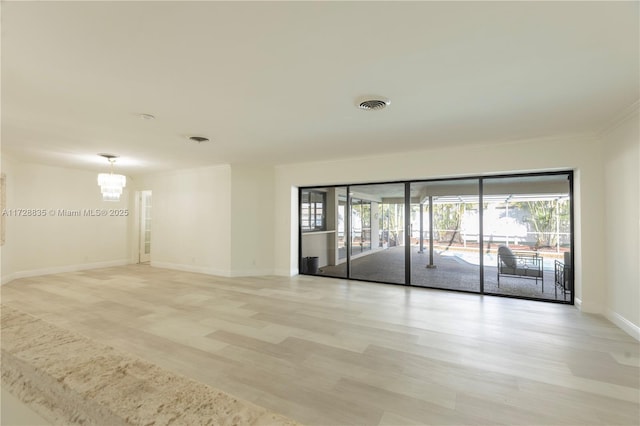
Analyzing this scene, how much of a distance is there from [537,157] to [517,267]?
8.30 feet

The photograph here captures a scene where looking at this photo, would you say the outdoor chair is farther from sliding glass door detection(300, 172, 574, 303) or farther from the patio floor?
the patio floor

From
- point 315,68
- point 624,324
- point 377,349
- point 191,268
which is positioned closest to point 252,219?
point 191,268

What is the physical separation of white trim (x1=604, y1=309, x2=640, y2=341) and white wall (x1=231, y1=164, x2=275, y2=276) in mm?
5826

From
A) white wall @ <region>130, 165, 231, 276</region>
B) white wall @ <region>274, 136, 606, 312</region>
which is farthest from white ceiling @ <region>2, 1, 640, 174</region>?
white wall @ <region>130, 165, 231, 276</region>

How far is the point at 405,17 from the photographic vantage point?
1743 mm

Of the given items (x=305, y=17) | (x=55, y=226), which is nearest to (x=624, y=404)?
(x=305, y=17)

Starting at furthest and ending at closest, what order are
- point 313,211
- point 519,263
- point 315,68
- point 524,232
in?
point 313,211 → point 524,232 → point 519,263 → point 315,68

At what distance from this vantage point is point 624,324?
3.50 m

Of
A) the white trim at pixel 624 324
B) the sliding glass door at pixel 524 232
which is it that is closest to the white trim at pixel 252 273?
the sliding glass door at pixel 524 232

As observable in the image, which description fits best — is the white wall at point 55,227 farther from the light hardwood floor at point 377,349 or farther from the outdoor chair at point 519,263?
the outdoor chair at point 519,263

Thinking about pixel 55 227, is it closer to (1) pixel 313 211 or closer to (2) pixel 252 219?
(2) pixel 252 219

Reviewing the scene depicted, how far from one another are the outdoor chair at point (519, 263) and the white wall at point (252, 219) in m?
5.02

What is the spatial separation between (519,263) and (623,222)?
2.70 m

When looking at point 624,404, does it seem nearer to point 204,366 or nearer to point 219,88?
point 204,366
